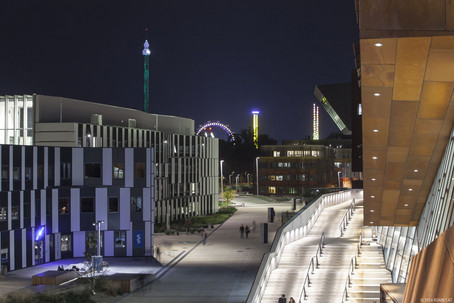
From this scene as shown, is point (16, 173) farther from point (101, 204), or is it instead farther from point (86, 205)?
point (101, 204)

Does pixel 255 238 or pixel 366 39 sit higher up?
pixel 366 39

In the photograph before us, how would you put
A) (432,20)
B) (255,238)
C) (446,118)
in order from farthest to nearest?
(255,238) < (446,118) < (432,20)

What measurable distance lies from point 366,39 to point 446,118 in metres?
5.77

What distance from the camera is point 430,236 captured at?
19.1 m

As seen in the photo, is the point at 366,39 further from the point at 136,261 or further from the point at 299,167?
the point at 299,167

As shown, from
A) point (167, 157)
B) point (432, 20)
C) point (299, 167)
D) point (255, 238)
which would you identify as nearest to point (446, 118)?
point (432, 20)

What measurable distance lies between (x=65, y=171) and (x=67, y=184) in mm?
928

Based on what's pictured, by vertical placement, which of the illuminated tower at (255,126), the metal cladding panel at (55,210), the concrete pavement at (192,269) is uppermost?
the illuminated tower at (255,126)

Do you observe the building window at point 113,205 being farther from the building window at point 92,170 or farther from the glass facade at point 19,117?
the glass facade at point 19,117

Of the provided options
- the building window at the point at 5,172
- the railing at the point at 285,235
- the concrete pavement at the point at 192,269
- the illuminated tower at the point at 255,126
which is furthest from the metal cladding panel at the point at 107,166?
the illuminated tower at the point at 255,126

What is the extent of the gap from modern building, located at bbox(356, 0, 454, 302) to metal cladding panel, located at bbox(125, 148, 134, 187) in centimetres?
2326

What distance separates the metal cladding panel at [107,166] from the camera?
46844 millimetres

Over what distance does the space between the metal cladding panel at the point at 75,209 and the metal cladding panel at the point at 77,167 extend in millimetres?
990

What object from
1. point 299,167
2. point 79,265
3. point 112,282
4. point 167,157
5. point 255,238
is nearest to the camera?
point 112,282
